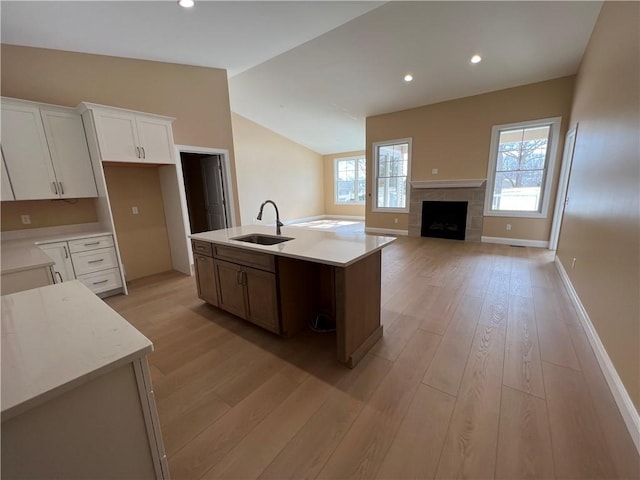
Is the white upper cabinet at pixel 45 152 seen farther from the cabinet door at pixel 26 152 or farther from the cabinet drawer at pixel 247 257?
the cabinet drawer at pixel 247 257

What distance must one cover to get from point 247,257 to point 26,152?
2.65 metres

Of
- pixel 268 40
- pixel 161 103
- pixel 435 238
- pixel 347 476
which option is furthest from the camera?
pixel 435 238

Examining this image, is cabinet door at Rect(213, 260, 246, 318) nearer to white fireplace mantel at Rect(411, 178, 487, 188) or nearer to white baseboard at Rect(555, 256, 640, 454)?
white baseboard at Rect(555, 256, 640, 454)

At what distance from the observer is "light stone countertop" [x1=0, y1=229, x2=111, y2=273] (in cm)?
202

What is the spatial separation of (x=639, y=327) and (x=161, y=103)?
5.31 meters

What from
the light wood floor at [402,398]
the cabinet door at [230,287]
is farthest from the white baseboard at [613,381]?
the cabinet door at [230,287]

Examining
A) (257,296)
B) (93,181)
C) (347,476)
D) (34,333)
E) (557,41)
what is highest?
(557,41)

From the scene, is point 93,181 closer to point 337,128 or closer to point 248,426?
point 248,426

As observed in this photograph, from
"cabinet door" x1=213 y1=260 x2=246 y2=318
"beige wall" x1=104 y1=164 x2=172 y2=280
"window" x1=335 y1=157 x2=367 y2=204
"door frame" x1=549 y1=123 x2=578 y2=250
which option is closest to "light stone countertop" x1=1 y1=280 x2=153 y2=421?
"cabinet door" x1=213 y1=260 x2=246 y2=318

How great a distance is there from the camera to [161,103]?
384 cm

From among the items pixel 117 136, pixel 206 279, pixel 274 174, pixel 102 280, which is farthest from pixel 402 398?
pixel 274 174

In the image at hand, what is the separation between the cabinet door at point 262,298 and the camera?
2.22m

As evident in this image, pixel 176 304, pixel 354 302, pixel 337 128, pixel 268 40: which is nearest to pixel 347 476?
pixel 354 302

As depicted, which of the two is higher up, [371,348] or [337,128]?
[337,128]
